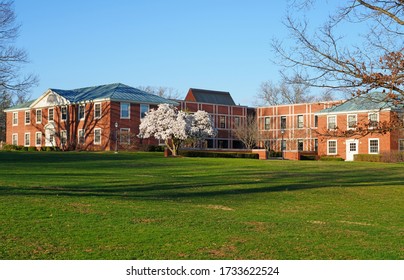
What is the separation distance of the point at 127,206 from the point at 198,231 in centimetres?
396

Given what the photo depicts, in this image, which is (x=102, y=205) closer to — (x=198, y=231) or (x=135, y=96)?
(x=198, y=231)

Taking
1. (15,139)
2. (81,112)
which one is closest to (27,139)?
(15,139)

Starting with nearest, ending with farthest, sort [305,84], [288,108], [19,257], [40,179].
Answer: [19,257] < [305,84] < [40,179] < [288,108]

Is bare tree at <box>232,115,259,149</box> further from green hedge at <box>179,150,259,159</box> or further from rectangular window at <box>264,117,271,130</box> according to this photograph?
green hedge at <box>179,150,259,159</box>

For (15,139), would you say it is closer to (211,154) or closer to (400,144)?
(211,154)

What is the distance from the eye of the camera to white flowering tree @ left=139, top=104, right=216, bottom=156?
47281mm

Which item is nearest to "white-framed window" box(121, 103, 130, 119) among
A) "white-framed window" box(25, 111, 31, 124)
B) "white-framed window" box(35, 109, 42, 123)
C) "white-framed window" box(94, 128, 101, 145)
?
"white-framed window" box(94, 128, 101, 145)

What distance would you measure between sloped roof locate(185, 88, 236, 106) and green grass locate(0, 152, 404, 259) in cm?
5906

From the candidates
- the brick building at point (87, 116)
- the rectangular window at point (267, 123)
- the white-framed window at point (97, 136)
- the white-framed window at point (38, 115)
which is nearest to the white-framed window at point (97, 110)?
the brick building at point (87, 116)

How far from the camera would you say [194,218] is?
1294 centimetres

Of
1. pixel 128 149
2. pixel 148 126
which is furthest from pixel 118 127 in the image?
pixel 148 126

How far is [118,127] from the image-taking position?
55344 mm

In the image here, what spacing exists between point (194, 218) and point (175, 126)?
114 ft

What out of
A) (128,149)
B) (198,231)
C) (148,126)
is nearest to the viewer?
(198,231)
